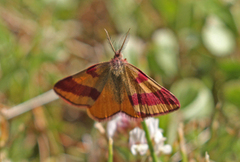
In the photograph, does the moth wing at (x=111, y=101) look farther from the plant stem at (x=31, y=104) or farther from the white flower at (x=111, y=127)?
the plant stem at (x=31, y=104)

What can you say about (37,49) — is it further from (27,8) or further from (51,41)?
(27,8)

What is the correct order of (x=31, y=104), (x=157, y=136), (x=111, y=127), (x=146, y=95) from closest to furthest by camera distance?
(x=146, y=95), (x=157, y=136), (x=111, y=127), (x=31, y=104)

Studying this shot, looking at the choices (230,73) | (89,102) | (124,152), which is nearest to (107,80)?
(89,102)

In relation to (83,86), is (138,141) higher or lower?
lower

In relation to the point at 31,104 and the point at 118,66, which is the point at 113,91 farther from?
the point at 31,104

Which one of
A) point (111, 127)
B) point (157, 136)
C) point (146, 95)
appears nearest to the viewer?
point (146, 95)

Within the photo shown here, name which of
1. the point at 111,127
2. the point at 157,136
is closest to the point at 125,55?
the point at 111,127

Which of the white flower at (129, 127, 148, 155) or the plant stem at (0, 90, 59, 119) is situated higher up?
the plant stem at (0, 90, 59, 119)

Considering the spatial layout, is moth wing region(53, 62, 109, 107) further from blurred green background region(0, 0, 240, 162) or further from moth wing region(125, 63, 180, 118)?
blurred green background region(0, 0, 240, 162)

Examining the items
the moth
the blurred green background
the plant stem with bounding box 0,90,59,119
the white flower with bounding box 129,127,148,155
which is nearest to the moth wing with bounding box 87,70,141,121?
the moth
